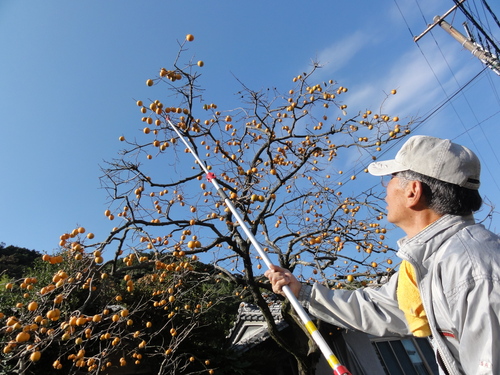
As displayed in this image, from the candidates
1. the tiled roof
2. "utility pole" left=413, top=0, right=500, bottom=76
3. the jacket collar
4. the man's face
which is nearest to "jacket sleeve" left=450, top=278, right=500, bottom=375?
the jacket collar

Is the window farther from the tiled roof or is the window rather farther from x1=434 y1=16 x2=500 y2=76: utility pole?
x1=434 y1=16 x2=500 y2=76: utility pole

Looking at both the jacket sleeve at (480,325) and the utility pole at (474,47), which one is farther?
the utility pole at (474,47)

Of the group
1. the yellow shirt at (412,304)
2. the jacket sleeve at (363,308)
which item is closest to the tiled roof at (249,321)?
the jacket sleeve at (363,308)

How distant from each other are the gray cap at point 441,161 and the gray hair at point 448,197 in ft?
0.07

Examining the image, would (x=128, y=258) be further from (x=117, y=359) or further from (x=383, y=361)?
(x=383, y=361)

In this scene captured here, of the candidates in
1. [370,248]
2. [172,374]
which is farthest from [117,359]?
[370,248]

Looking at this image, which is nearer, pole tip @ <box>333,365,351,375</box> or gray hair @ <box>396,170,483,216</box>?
pole tip @ <box>333,365,351,375</box>

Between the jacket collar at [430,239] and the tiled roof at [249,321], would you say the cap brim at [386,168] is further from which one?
the tiled roof at [249,321]

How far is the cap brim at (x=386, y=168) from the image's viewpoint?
46.2 inches

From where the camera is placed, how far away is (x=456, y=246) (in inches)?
Result: 34.3

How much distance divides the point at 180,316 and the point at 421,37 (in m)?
7.31

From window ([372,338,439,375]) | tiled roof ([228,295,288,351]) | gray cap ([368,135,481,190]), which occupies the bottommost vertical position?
window ([372,338,439,375])

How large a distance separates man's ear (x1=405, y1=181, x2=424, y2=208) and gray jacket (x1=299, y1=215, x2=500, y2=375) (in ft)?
0.36

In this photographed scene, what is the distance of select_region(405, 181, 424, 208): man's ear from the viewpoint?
1.11 meters
